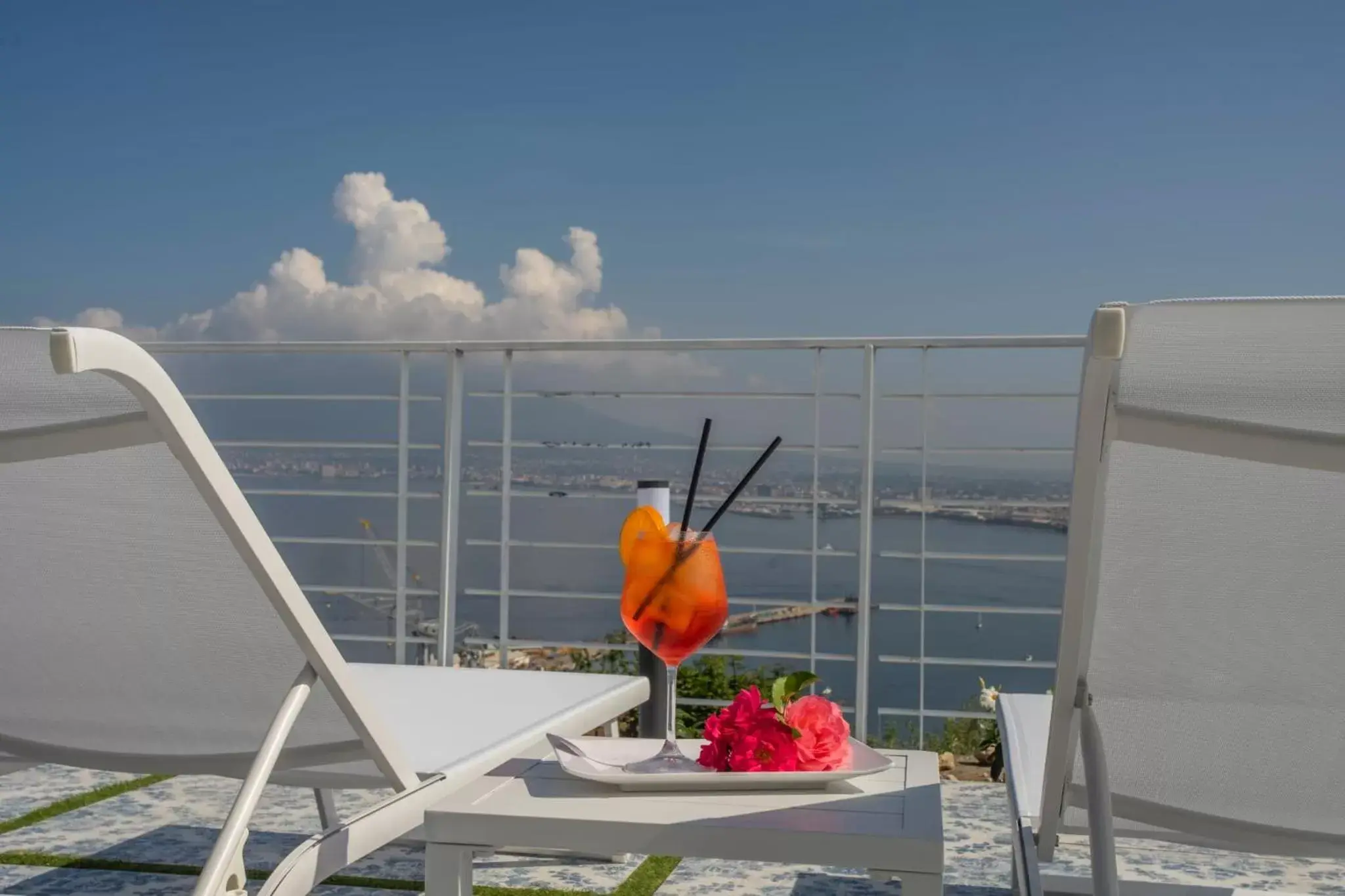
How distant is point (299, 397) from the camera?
13.4 feet

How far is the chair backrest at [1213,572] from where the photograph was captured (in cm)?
113

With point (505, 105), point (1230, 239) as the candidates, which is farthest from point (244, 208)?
point (1230, 239)

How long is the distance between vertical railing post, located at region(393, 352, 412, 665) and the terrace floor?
668 mm

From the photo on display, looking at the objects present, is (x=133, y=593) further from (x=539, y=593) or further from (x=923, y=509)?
(x=923, y=509)

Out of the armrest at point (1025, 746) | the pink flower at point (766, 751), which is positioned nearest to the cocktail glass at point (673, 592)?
the pink flower at point (766, 751)

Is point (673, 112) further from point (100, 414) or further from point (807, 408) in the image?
point (100, 414)

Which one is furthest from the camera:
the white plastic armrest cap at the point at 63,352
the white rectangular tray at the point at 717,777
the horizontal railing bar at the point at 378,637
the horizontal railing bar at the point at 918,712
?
the horizontal railing bar at the point at 918,712

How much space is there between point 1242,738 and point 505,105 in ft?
77.6

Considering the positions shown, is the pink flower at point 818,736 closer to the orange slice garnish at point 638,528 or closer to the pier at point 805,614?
the orange slice garnish at point 638,528

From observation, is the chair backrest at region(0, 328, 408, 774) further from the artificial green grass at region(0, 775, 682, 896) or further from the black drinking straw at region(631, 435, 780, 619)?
the artificial green grass at region(0, 775, 682, 896)

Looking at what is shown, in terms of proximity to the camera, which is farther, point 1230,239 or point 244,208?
point 244,208

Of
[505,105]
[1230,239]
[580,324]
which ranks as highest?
[505,105]

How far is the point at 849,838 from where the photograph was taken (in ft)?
4.21

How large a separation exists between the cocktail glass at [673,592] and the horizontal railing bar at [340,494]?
7.75 ft
